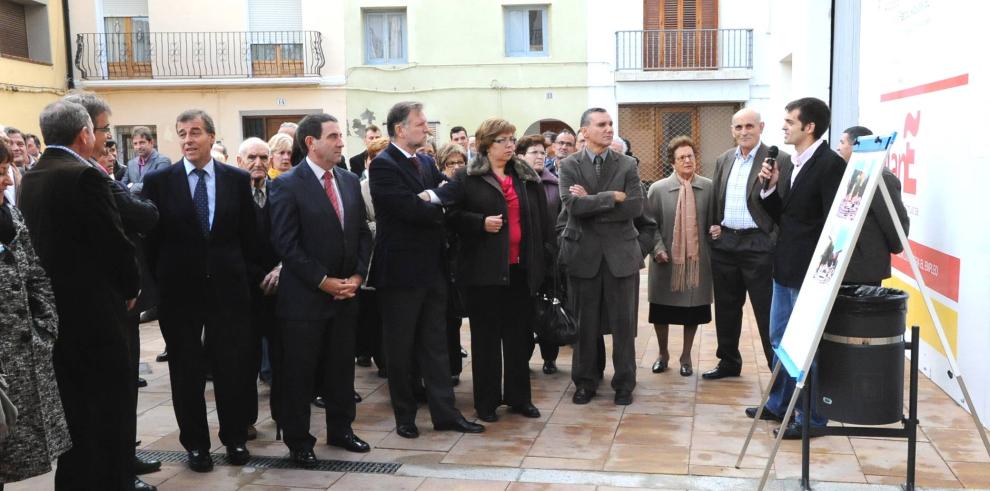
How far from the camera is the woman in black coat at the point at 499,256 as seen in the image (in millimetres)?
5578

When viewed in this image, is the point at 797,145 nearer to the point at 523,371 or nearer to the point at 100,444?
the point at 523,371

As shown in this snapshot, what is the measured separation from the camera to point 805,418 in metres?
4.46

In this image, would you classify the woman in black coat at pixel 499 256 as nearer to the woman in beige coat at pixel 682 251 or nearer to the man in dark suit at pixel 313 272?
the man in dark suit at pixel 313 272

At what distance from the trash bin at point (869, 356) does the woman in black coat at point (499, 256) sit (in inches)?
77.0

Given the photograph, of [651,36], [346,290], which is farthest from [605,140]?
[651,36]

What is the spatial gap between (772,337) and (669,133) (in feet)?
54.1

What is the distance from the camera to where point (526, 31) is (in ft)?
70.1

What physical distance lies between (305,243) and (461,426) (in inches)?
60.9

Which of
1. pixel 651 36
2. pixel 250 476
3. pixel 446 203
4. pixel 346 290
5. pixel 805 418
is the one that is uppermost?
pixel 651 36

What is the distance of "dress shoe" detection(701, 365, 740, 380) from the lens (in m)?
6.91

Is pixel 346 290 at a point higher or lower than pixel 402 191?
lower

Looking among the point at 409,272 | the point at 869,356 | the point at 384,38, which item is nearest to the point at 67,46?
the point at 384,38

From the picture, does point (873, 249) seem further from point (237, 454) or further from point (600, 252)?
point (237, 454)

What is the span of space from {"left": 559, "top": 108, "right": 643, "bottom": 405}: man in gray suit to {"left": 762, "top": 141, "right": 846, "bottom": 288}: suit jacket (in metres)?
1.10
